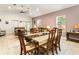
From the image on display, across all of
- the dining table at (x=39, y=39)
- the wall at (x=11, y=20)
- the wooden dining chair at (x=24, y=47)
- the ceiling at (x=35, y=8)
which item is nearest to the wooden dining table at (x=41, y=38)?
the dining table at (x=39, y=39)

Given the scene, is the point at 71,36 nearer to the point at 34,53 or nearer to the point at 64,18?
the point at 64,18

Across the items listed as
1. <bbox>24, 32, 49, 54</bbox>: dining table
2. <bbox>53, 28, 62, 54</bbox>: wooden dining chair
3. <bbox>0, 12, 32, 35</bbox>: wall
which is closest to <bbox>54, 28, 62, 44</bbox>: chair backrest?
<bbox>53, 28, 62, 54</bbox>: wooden dining chair

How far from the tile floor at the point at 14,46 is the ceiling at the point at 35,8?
0.59 m

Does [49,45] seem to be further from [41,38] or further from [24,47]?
[24,47]

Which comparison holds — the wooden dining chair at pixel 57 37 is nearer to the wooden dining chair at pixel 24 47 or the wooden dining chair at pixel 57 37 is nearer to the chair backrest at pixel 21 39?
the wooden dining chair at pixel 24 47

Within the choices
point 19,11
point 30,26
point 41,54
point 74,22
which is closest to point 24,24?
point 30,26

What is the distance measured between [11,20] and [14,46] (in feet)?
1.85

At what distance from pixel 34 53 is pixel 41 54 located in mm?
153

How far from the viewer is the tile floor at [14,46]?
2.35 meters

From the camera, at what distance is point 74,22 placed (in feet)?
8.25

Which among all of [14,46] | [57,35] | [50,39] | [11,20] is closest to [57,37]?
[57,35]

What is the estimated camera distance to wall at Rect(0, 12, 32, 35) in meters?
2.31

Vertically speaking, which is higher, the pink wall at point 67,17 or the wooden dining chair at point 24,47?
the pink wall at point 67,17

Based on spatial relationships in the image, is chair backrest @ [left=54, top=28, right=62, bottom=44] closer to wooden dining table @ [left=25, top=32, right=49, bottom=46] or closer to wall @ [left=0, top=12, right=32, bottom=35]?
wooden dining table @ [left=25, top=32, right=49, bottom=46]
